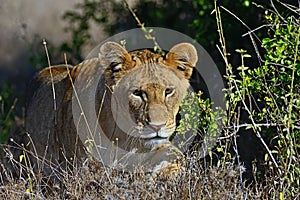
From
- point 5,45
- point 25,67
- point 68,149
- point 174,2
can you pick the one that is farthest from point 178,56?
point 5,45

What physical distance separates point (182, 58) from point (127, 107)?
1.56ft

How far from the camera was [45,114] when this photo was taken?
19.9ft

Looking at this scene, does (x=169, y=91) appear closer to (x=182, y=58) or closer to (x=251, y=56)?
(x=182, y=58)

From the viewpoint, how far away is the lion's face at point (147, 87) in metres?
4.96

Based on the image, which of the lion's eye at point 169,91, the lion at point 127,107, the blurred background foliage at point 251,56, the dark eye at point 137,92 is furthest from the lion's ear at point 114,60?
the blurred background foliage at point 251,56

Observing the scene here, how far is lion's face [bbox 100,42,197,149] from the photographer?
16.3ft

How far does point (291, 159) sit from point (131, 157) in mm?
1048

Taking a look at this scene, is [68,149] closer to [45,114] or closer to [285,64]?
[45,114]

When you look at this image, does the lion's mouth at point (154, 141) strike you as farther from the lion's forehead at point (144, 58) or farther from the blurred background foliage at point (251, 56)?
the lion's forehead at point (144, 58)

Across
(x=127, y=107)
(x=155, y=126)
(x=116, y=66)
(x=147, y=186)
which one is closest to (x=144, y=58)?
(x=116, y=66)

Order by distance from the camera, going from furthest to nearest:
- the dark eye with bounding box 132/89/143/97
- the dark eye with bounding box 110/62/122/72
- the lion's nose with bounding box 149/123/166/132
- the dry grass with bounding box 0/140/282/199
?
the dark eye with bounding box 110/62/122/72
the dark eye with bounding box 132/89/143/97
the lion's nose with bounding box 149/123/166/132
the dry grass with bounding box 0/140/282/199

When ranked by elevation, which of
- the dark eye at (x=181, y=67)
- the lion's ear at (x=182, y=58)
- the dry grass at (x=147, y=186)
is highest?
the lion's ear at (x=182, y=58)

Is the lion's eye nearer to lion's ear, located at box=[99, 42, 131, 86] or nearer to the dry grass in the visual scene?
lion's ear, located at box=[99, 42, 131, 86]

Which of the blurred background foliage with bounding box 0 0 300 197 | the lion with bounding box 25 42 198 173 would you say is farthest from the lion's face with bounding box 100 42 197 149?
the blurred background foliage with bounding box 0 0 300 197
